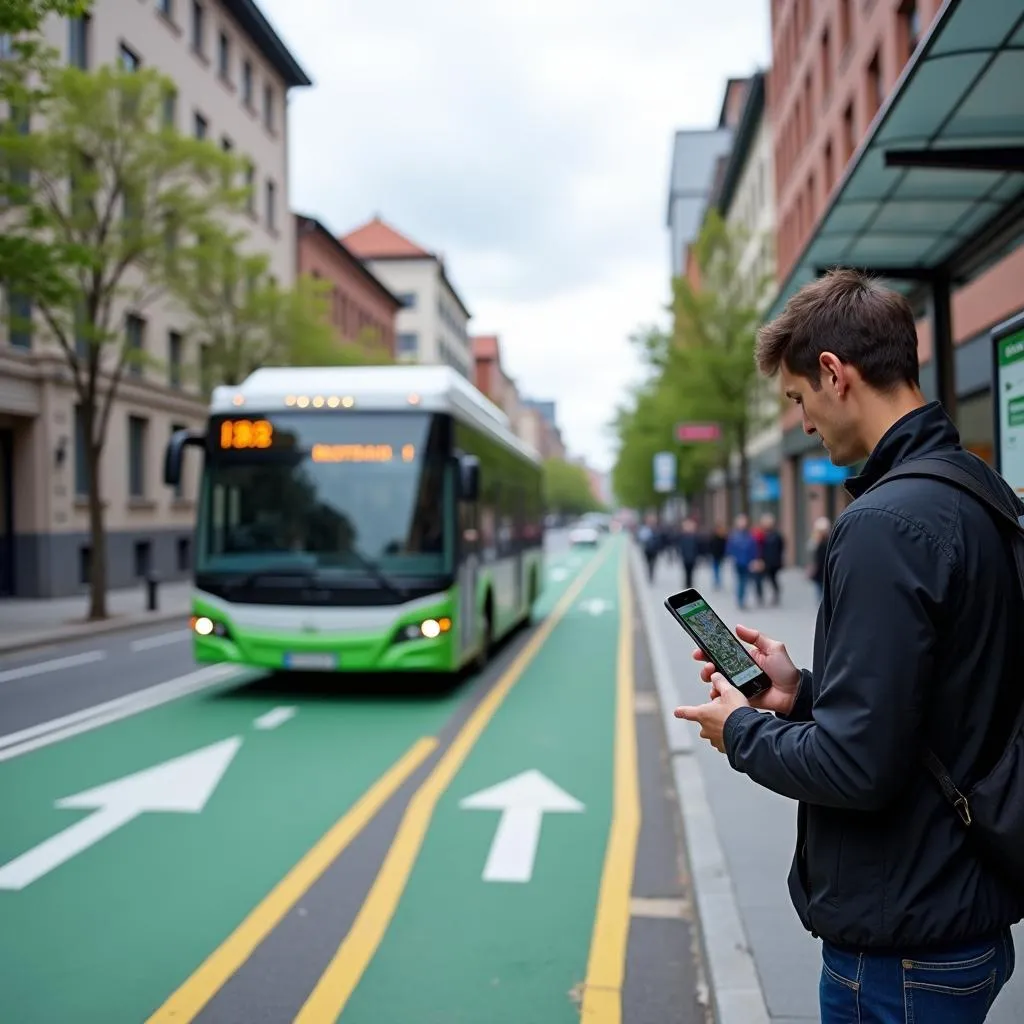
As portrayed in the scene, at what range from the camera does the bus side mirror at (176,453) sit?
10.9 metres

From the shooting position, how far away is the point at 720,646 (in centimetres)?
234

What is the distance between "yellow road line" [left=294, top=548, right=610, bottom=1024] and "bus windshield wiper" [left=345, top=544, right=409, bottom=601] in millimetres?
1284

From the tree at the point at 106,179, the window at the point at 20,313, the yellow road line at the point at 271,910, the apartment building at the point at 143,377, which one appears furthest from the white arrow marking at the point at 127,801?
the window at the point at 20,313

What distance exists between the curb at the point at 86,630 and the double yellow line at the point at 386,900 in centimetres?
945

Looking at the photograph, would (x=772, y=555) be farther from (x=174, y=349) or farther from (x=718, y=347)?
(x=174, y=349)

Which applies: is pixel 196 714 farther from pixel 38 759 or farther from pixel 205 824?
pixel 205 824

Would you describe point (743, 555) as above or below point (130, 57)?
below

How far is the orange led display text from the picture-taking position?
11031 millimetres

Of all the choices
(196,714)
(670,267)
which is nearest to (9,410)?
(196,714)

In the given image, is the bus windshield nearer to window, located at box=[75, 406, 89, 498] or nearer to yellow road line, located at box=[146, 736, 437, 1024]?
yellow road line, located at box=[146, 736, 437, 1024]

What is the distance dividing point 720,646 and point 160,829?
496cm

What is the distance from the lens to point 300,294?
29.2 metres

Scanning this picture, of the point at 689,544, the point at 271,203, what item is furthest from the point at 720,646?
the point at 271,203

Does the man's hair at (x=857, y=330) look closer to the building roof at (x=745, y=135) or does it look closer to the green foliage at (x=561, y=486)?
the building roof at (x=745, y=135)
